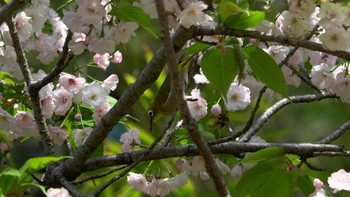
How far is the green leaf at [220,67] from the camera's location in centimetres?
121

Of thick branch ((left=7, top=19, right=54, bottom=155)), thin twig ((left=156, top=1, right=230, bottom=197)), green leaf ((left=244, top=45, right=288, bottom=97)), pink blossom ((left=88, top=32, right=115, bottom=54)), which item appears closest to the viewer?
thin twig ((left=156, top=1, right=230, bottom=197))

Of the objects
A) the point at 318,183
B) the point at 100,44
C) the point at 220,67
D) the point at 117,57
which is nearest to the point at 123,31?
the point at 100,44

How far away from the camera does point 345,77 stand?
1.52 m

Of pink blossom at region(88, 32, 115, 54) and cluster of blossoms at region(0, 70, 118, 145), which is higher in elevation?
pink blossom at region(88, 32, 115, 54)

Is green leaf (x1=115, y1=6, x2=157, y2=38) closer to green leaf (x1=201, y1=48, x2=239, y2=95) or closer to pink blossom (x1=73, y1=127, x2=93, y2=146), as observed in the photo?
green leaf (x1=201, y1=48, x2=239, y2=95)

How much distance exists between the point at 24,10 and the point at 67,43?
0.18 meters

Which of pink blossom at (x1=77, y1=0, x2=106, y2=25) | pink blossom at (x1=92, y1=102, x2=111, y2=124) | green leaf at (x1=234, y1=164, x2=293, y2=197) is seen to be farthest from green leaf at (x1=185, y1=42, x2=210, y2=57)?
pink blossom at (x1=92, y1=102, x2=111, y2=124)

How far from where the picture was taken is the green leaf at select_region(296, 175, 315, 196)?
4.84ft

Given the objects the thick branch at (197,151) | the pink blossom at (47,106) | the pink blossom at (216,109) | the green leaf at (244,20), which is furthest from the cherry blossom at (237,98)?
the green leaf at (244,20)

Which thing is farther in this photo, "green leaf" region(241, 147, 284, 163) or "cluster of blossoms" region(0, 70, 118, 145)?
"cluster of blossoms" region(0, 70, 118, 145)

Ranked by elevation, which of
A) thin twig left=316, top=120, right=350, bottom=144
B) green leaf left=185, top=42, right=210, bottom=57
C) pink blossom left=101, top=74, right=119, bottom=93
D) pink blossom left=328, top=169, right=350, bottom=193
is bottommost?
thin twig left=316, top=120, right=350, bottom=144

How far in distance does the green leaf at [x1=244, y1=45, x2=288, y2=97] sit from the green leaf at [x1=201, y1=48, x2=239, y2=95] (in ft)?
0.12

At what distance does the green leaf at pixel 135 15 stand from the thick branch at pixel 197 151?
11.0 inches

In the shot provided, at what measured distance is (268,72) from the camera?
1.18 m
